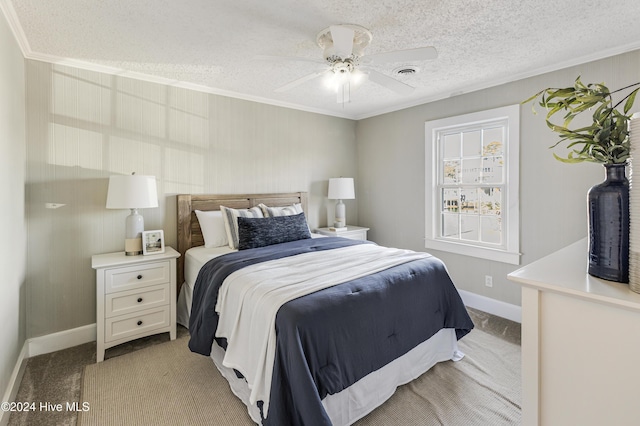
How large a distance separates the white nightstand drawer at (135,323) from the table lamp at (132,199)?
21.3 inches

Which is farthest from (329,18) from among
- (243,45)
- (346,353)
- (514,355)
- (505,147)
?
(514,355)

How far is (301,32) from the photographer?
220cm

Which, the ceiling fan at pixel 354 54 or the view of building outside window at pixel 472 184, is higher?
the ceiling fan at pixel 354 54

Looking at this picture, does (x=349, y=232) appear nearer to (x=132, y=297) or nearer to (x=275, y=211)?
(x=275, y=211)

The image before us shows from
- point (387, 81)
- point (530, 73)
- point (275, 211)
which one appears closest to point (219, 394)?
point (275, 211)

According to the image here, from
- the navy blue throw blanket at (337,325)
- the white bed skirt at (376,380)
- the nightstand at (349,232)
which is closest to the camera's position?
the navy blue throw blanket at (337,325)

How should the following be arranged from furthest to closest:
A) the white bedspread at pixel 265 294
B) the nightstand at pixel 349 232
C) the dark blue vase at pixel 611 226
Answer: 1. the nightstand at pixel 349 232
2. the white bedspread at pixel 265 294
3. the dark blue vase at pixel 611 226

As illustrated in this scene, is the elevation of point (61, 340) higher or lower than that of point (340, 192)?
lower

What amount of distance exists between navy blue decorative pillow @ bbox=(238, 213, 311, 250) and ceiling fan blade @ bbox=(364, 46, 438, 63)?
1.77 metres

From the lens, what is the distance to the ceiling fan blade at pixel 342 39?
5.97ft

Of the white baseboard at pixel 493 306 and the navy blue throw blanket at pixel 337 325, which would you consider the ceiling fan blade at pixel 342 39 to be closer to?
the navy blue throw blanket at pixel 337 325

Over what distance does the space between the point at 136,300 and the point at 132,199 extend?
850 millimetres

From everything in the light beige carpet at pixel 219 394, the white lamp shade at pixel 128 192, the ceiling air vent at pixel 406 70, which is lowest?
the light beige carpet at pixel 219 394

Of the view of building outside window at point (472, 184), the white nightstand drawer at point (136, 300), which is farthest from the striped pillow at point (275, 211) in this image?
the view of building outside window at point (472, 184)
